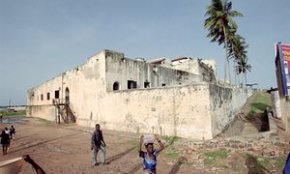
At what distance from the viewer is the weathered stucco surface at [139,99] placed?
15.0 meters

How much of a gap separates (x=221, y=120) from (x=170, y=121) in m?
3.15

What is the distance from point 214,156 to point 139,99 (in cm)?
880

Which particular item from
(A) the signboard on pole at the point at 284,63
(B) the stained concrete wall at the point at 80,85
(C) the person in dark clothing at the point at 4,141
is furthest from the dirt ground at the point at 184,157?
(B) the stained concrete wall at the point at 80,85

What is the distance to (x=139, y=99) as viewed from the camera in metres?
18.4

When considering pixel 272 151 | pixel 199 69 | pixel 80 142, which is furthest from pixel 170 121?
Result: pixel 199 69

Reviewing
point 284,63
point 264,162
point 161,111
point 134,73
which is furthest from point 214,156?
point 134,73

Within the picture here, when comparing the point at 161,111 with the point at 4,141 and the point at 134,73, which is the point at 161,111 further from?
the point at 4,141

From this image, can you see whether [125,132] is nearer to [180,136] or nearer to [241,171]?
[180,136]

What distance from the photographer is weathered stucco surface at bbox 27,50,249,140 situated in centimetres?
1495

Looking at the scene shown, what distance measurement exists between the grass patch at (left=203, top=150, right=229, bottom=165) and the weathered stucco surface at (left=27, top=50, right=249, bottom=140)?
3.35 m

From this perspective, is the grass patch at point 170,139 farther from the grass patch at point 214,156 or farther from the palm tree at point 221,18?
the palm tree at point 221,18

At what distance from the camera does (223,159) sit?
10109mm

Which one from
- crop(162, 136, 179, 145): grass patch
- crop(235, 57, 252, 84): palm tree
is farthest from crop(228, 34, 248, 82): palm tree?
crop(162, 136, 179, 145): grass patch

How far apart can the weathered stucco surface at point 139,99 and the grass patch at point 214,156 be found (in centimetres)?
335
